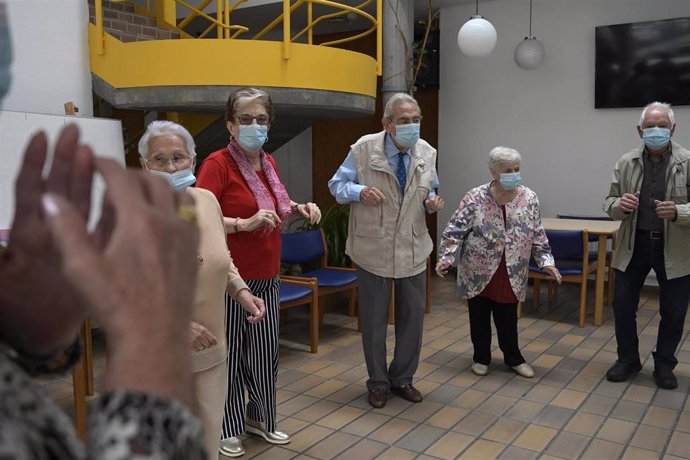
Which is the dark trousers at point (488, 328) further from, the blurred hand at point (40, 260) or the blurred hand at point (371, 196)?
the blurred hand at point (40, 260)

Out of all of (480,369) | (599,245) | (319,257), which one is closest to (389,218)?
(480,369)

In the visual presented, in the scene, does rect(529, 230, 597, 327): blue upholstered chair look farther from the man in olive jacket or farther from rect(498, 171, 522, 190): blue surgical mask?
rect(498, 171, 522, 190): blue surgical mask

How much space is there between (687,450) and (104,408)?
3211 millimetres

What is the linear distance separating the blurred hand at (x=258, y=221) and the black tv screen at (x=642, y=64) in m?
5.29

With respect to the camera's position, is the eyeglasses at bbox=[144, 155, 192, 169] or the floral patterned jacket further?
the floral patterned jacket

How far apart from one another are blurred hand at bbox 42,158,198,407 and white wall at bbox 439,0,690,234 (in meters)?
7.04

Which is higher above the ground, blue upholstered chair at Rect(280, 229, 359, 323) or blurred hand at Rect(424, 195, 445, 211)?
blurred hand at Rect(424, 195, 445, 211)

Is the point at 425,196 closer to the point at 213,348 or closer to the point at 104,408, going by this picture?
the point at 213,348

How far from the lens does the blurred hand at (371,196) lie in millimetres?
3459

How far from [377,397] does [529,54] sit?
14.8 ft

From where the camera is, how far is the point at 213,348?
220 cm

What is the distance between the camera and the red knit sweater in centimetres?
288

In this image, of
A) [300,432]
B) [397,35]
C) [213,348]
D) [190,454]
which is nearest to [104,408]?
[190,454]

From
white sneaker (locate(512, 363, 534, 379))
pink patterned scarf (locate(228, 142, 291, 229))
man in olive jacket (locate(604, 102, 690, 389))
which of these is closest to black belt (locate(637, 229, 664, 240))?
man in olive jacket (locate(604, 102, 690, 389))
